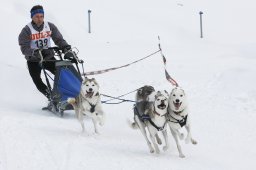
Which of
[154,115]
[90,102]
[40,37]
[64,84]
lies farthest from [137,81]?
[154,115]

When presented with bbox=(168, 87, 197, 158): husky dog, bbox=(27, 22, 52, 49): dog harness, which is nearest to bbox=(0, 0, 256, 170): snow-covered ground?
bbox=(168, 87, 197, 158): husky dog

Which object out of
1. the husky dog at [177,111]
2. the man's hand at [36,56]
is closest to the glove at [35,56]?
the man's hand at [36,56]

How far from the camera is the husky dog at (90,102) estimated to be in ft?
24.0

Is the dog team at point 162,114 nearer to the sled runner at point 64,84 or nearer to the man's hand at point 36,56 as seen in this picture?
the sled runner at point 64,84

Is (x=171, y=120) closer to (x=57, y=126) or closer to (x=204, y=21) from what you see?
(x=57, y=126)

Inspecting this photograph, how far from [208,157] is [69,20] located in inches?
Result: 504

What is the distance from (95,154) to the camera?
6227mm

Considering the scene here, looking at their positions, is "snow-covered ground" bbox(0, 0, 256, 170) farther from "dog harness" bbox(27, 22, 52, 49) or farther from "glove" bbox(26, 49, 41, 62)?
"dog harness" bbox(27, 22, 52, 49)

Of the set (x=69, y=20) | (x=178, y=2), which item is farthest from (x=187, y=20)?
(x=69, y=20)

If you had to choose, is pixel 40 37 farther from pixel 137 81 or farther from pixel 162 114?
pixel 137 81

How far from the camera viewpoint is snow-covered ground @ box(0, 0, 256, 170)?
6246mm

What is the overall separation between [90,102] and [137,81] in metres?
4.26

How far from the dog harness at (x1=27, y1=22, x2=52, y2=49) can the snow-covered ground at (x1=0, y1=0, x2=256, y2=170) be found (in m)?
1.05

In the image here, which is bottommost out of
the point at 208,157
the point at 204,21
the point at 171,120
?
the point at 208,157
